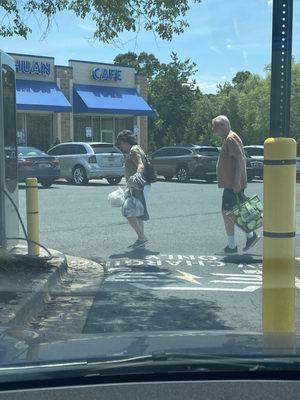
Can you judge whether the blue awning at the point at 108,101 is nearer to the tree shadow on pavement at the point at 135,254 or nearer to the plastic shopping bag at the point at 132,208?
the plastic shopping bag at the point at 132,208

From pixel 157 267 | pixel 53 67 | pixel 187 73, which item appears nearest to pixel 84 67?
pixel 53 67

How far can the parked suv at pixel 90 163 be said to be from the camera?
22.3 meters

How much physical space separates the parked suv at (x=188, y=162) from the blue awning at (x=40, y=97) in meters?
7.21

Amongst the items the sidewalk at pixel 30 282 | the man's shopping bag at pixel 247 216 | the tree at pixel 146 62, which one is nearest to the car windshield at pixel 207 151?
the man's shopping bag at pixel 247 216

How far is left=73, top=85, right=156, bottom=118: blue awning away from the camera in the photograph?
3253 cm

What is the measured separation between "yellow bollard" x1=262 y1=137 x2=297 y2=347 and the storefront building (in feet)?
87.0

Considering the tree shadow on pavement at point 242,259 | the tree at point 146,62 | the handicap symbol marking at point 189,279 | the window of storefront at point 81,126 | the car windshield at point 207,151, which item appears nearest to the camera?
the handicap symbol marking at point 189,279

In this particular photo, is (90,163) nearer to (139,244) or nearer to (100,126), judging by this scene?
(139,244)

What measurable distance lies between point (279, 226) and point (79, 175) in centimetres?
1906

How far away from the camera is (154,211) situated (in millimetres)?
13648

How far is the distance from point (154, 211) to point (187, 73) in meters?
32.0

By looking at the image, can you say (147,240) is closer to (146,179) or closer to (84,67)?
(146,179)

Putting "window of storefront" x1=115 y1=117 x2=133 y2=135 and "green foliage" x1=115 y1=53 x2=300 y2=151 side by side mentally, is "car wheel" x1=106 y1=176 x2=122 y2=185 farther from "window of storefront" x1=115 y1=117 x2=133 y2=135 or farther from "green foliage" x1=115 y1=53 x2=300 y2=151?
"green foliage" x1=115 y1=53 x2=300 y2=151

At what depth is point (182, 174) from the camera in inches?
973
